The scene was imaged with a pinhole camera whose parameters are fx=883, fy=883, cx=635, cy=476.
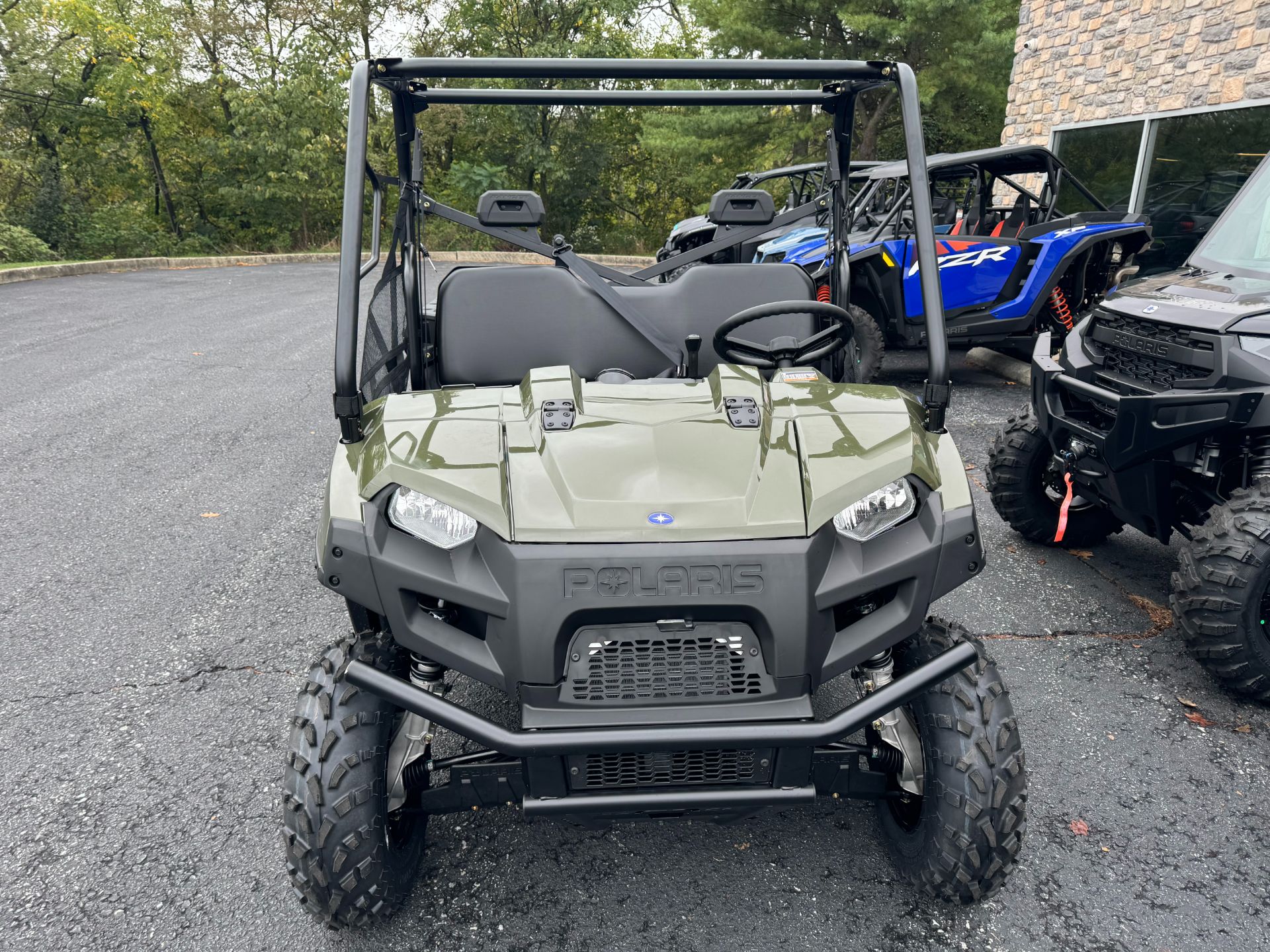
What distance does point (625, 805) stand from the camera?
1.62m

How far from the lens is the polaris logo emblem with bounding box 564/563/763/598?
160 centimetres

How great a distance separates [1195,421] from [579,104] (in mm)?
2100

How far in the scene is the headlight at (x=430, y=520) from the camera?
170 cm

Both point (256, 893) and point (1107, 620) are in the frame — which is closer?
point (256, 893)

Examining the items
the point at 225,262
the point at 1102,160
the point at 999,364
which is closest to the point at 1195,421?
the point at 999,364

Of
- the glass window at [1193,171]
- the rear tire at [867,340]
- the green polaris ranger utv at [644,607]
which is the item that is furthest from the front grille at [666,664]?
the glass window at [1193,171]

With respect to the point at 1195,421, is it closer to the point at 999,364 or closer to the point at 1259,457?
the point at 1259,457

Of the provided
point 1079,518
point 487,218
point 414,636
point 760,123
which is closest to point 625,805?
point 414,636

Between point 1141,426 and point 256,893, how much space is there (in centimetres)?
282

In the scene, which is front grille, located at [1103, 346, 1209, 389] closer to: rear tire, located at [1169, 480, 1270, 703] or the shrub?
rear tire, located at [1169, 480, 1270, 703]

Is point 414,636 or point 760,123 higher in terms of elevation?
point 760,123

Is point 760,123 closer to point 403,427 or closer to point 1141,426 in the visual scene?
point 1141,426

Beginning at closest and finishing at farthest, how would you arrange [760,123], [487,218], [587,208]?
[487,218]
[760,123]
[587,208]

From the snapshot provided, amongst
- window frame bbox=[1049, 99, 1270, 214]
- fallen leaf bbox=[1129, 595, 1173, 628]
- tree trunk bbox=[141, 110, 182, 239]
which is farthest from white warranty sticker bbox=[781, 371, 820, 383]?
tree trunk bbox=[141, 110, 182, 239]
